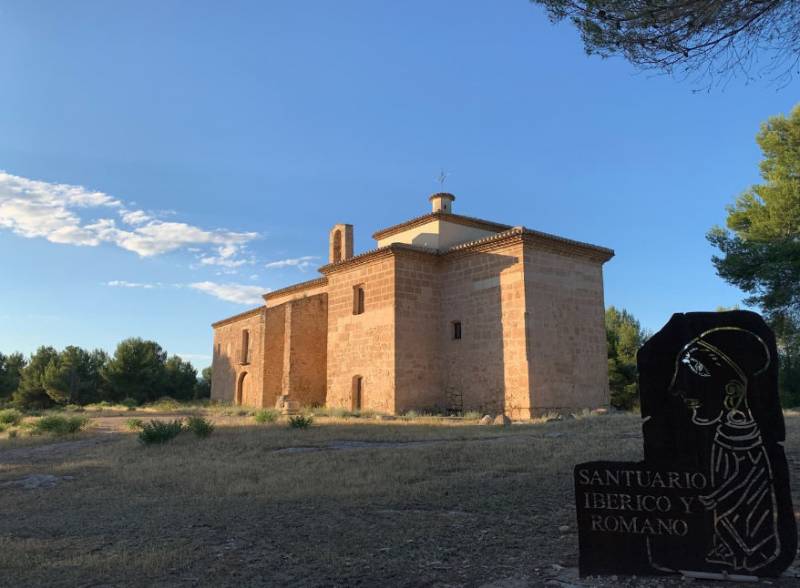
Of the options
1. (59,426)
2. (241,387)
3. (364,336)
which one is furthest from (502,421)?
(241,387)

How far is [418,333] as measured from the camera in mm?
18969

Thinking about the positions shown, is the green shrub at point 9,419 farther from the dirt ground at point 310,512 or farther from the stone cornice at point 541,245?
the stone cornice at point 541,245

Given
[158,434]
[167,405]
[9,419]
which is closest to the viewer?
[158,434]

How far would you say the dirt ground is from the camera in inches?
178

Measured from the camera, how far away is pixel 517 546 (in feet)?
16.3

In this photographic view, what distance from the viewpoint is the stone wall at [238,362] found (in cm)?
2672

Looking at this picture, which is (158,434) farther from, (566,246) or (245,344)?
(245,344)

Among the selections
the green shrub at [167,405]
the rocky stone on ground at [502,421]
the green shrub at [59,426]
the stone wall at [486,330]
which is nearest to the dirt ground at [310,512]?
the rocky stone on ground at [502,421]

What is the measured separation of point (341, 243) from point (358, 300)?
Answer: 15.8ft

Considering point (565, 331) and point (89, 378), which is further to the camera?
point (89, 378)

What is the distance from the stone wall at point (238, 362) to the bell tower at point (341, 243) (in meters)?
4.37

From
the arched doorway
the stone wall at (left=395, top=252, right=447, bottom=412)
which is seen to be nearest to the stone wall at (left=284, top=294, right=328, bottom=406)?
the stone wall at (left=395, top=252, right=447, bottom=412)

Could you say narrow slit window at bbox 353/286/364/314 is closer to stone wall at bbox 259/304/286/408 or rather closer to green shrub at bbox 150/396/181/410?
stone wall at bbox 259/304/286/408

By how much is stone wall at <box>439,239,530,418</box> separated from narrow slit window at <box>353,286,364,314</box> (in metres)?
2.91
